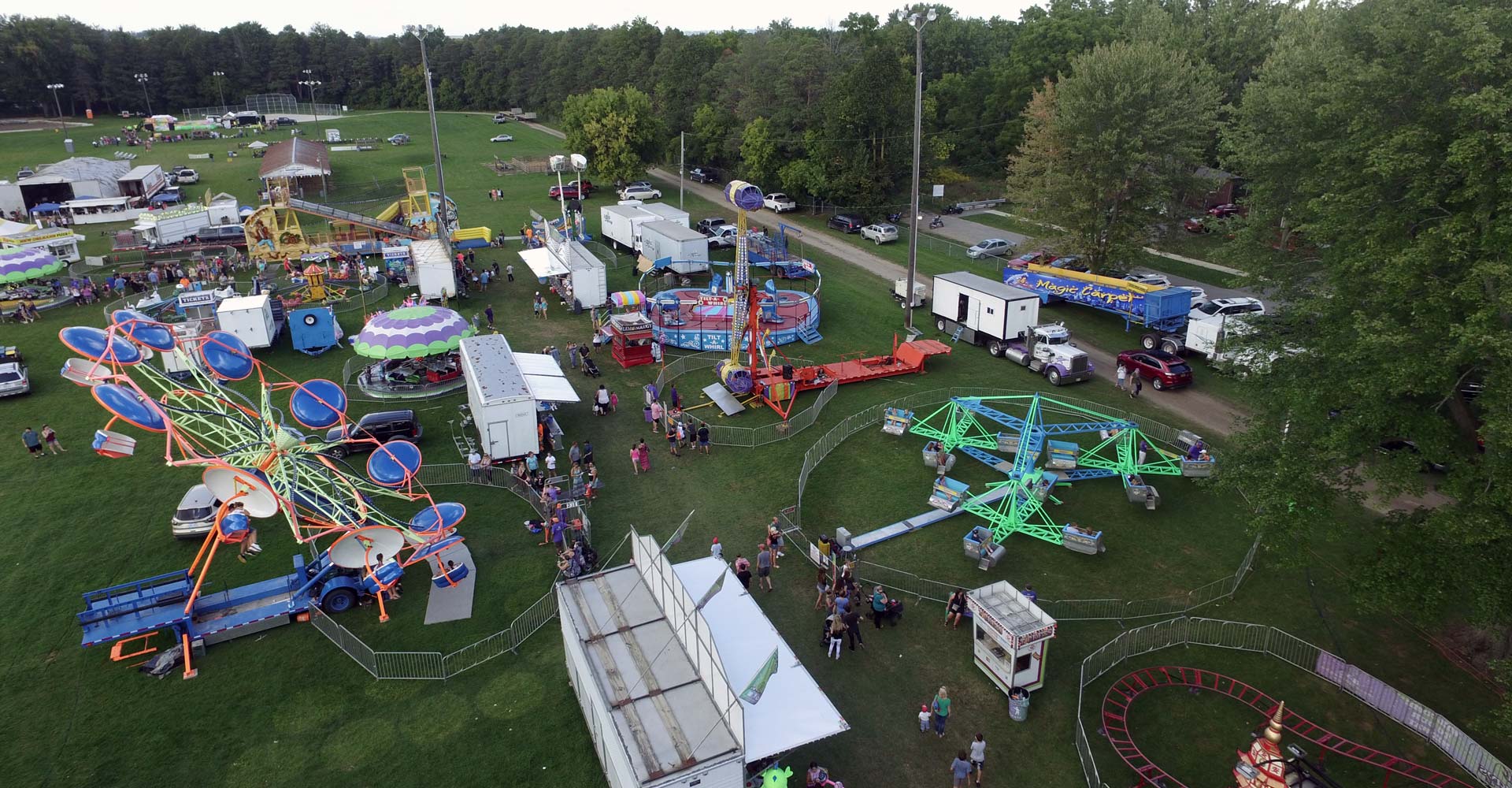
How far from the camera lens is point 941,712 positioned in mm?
16422

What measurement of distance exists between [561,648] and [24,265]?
3973cm

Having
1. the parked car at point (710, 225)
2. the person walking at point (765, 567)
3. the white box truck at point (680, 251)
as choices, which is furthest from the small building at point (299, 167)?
the person walking at point (765, 567)

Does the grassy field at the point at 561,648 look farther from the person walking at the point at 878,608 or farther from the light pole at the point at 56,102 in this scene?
the light pole at the point at 56,102

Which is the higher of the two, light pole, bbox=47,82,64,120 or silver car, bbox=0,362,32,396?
light pole, bbox=47,82,64,120

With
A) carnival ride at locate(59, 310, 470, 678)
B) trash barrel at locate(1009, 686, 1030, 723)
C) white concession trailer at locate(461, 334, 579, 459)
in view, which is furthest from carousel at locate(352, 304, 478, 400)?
trash barrel at locate(1009, 686, 1030, 723)

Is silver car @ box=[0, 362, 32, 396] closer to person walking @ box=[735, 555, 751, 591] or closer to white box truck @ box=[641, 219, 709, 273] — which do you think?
white box truck @ box=[641, 219, 709, 273]

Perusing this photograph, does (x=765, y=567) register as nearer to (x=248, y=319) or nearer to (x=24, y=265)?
(x=248, y=319)

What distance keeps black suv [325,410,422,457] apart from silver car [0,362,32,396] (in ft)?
44.3

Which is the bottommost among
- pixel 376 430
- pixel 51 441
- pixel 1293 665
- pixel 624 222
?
pixel 1293 665

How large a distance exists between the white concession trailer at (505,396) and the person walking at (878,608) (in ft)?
40.1

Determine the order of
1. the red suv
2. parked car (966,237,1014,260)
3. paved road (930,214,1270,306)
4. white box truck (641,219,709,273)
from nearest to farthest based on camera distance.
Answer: the red suv < white box truck (641,219,709,273) < paved road (930,214,1270,306) < parked car (966,237,1014,260)

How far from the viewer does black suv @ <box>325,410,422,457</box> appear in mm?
27344

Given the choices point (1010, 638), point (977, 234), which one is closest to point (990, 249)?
point (977, 234)

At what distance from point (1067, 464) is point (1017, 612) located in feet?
30.3
